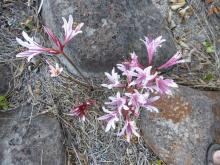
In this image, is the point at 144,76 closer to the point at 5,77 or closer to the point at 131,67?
the point at 131,67

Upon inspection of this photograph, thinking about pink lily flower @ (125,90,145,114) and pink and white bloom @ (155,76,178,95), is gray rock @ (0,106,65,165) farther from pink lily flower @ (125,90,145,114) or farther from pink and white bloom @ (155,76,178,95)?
pink and white bloom @ (155,76,178,95)

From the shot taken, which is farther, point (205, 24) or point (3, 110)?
point (205, 24)

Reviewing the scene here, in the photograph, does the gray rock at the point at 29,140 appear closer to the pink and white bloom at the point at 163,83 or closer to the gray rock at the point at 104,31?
the gray rock at the point at 104,31

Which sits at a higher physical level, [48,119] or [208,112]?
[208,112]

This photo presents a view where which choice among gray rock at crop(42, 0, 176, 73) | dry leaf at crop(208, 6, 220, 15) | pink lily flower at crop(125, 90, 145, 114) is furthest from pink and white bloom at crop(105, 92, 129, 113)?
dry leaf at crop(208, 6, 220, 15)

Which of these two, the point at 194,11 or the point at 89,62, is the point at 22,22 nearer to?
the point at 89,62

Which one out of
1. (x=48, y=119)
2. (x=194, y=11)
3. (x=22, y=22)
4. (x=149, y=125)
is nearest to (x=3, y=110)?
(x=48, y=119)
